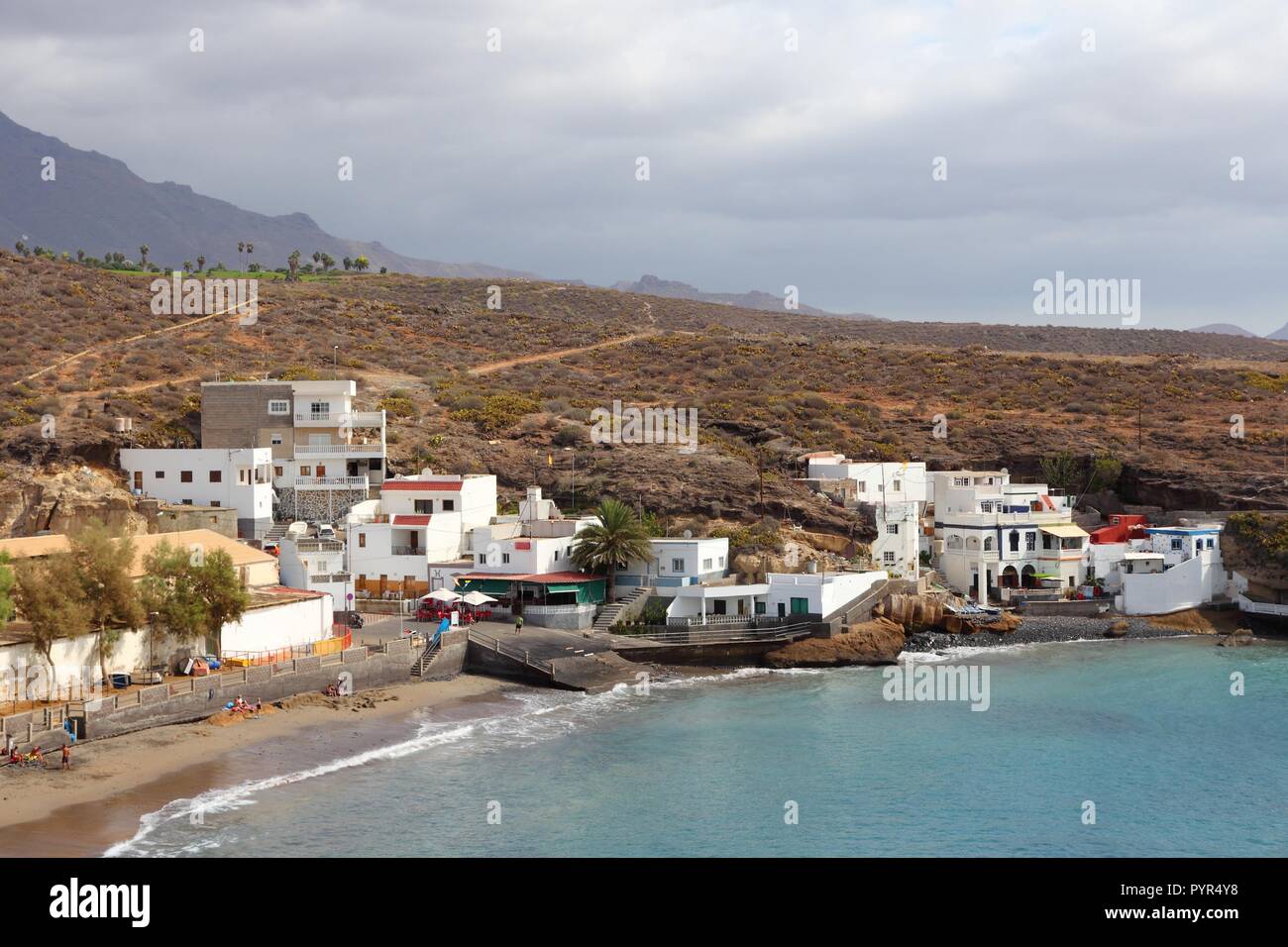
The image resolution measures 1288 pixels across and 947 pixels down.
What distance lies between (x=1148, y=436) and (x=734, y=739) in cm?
5402

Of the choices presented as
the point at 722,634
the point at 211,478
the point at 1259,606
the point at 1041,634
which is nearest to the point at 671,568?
the point at 722,634

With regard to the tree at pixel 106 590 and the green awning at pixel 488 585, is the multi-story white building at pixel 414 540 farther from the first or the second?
the tree at pixel 106 590

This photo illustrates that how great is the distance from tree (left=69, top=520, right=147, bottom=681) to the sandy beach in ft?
12.1

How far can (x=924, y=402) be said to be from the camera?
3755 inches

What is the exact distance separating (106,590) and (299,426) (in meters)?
31.8

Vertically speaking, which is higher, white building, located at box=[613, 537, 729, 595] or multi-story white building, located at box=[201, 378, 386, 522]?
multi-story white building, located at box=[201, 378, 386, 522]

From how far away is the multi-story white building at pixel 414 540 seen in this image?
181 feet

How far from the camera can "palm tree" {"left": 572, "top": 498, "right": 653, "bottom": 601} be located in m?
52.6

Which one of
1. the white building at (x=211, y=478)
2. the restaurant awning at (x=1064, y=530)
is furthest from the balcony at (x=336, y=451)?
the restaurant awning at (x=1064, y=530)
